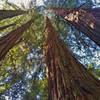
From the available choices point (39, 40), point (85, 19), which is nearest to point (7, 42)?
point (85, 19)

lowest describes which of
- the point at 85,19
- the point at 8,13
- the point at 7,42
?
the point at 7,42

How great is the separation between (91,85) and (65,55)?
0.90 metres

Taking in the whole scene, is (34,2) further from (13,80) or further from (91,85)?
(91,85)

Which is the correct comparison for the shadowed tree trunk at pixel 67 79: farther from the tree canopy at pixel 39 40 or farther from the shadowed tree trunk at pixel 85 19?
the tree canopy at pixel 39 40

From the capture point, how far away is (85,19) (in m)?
5.68

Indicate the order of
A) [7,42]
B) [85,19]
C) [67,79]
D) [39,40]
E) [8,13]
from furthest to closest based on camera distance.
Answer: [39,40]
[8,13]
[85,19]
[7,42]
[67,79]

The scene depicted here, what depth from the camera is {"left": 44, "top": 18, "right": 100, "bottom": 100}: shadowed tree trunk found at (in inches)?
140

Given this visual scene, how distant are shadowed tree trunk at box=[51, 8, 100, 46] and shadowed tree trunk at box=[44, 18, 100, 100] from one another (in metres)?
0.75

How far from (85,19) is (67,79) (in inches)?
81.9

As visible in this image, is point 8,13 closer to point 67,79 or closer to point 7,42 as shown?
point 7,42

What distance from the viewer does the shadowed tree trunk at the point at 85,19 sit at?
5289mm

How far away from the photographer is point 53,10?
6402 mm

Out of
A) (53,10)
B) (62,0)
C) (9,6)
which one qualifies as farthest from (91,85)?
(9,6)

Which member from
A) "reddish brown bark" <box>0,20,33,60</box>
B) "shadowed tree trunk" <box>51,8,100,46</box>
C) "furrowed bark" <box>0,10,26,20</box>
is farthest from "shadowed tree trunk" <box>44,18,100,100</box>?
"furrowed bark" <box>0,10,26,20</box>
